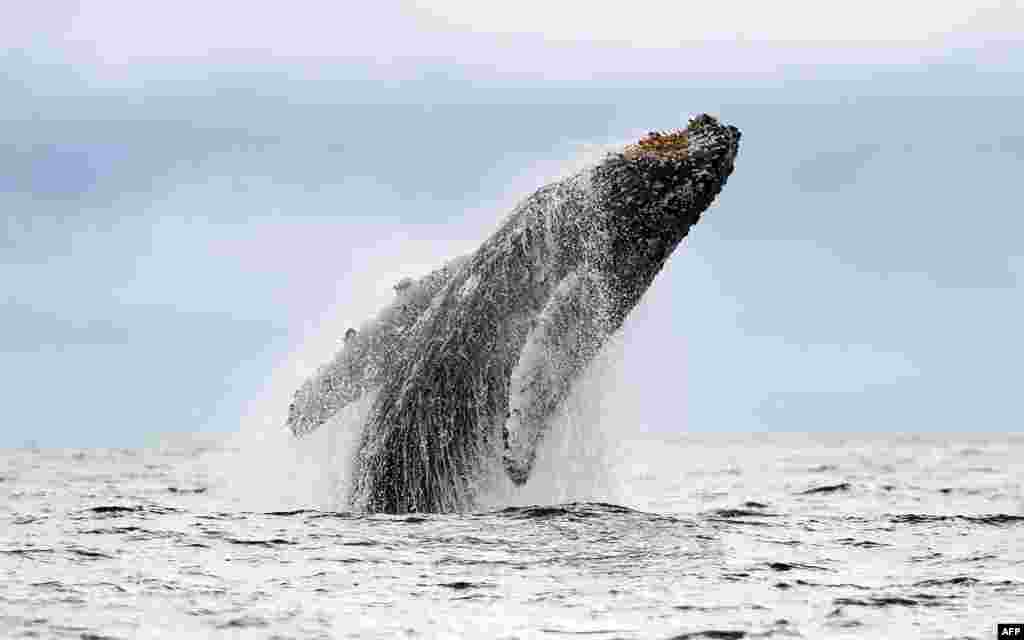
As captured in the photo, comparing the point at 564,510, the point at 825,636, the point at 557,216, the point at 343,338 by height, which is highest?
the point at 557,216

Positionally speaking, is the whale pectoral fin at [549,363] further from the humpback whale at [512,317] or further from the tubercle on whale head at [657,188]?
the tubercle on whale head at [657,188]

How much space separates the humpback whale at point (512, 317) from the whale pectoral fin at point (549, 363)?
0.02 meters

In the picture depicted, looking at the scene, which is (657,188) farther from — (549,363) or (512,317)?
(549,363)

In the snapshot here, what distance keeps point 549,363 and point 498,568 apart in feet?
10.1

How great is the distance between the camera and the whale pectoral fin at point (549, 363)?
12773 mm

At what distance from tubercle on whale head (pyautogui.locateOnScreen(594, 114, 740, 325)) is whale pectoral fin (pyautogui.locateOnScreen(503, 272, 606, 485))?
47cm

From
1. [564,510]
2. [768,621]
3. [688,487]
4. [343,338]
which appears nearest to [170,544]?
[343,338]

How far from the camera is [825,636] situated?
871cm

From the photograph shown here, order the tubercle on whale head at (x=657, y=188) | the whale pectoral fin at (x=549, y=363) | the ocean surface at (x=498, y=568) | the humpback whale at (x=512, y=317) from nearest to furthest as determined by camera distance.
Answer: the ocean surface at (x=498, y=568) < the whale pectoral fin at (x=549, y=363) < the humpback whale at (x=512, y=317) < the tubercle on whale head at (x=657, y=188)

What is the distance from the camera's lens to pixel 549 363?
44.0 ft

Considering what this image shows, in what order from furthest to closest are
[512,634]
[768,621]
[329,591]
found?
[329,591] < [768,621] < [512,634]

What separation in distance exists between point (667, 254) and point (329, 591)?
6081mm

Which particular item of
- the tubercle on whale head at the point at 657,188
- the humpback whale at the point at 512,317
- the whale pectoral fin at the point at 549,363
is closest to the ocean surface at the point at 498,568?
the humpback whale at the point at 512,317

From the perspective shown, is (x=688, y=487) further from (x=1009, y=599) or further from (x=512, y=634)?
(x=512, y=634)
